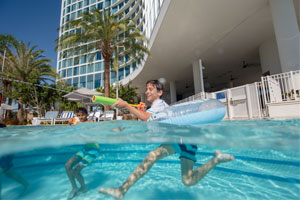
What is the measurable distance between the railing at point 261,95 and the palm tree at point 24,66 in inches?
704

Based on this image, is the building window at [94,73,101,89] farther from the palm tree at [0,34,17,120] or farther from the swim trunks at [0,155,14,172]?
the swim trunks at [0,155,14,172]

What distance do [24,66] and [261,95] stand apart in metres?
21.5

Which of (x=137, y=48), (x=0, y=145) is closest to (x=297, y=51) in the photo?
(x=137, y=48)

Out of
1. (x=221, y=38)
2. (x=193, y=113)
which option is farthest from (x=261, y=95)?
(x=193, y=113)

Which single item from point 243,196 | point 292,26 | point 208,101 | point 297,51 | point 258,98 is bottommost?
point 243,196

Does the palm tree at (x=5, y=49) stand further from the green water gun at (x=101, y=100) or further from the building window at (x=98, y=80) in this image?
the green water gun at (x=101, y=100)

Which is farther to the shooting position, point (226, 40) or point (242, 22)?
point (226, 40)

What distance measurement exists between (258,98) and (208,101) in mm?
7073

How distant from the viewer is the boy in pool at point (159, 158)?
2203 mm

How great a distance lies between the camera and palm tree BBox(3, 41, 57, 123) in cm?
1649

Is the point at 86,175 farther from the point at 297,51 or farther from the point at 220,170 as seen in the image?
the point at 297,51

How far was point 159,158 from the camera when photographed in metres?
2.31

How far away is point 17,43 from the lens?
17.6m

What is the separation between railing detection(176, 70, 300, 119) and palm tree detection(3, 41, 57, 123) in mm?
17880
